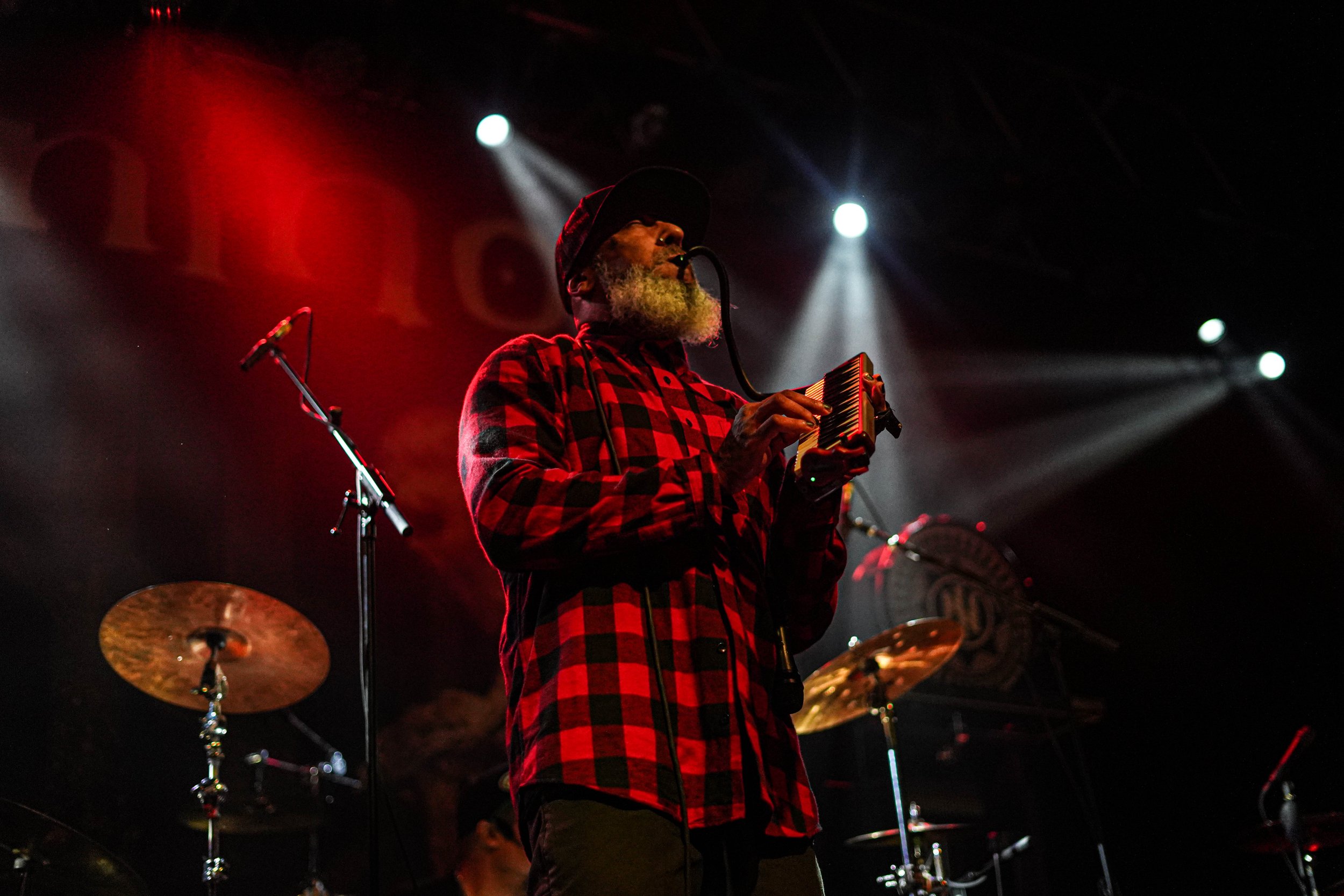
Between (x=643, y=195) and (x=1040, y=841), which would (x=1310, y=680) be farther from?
(x=643, y=195)

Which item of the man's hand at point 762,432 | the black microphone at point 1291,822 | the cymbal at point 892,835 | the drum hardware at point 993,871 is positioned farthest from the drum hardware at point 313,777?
the black microphone at point 1291,822

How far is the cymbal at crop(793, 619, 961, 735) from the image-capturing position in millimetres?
4383

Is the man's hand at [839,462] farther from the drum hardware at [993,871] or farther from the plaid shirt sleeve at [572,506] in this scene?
the drum hardware at [993,871]

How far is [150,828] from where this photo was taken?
4410 millimetres

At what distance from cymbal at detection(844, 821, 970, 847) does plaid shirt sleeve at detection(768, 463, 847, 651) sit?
261 centimetres

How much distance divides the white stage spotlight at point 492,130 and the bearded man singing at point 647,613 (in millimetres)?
4494

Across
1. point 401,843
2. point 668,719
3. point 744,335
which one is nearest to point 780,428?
point 668,719

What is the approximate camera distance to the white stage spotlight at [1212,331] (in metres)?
7.94

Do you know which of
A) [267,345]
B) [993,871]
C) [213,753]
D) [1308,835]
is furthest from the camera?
[993,871]

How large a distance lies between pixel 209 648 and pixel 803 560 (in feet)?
9.97

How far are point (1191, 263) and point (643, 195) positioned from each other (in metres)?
6.50

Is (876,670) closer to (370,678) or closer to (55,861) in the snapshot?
(370,678)

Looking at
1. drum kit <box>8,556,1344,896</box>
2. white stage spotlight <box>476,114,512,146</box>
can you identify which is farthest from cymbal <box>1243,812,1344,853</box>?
white stage spotlight <box>476,114,512,146</box>

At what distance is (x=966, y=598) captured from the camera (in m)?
6.02
